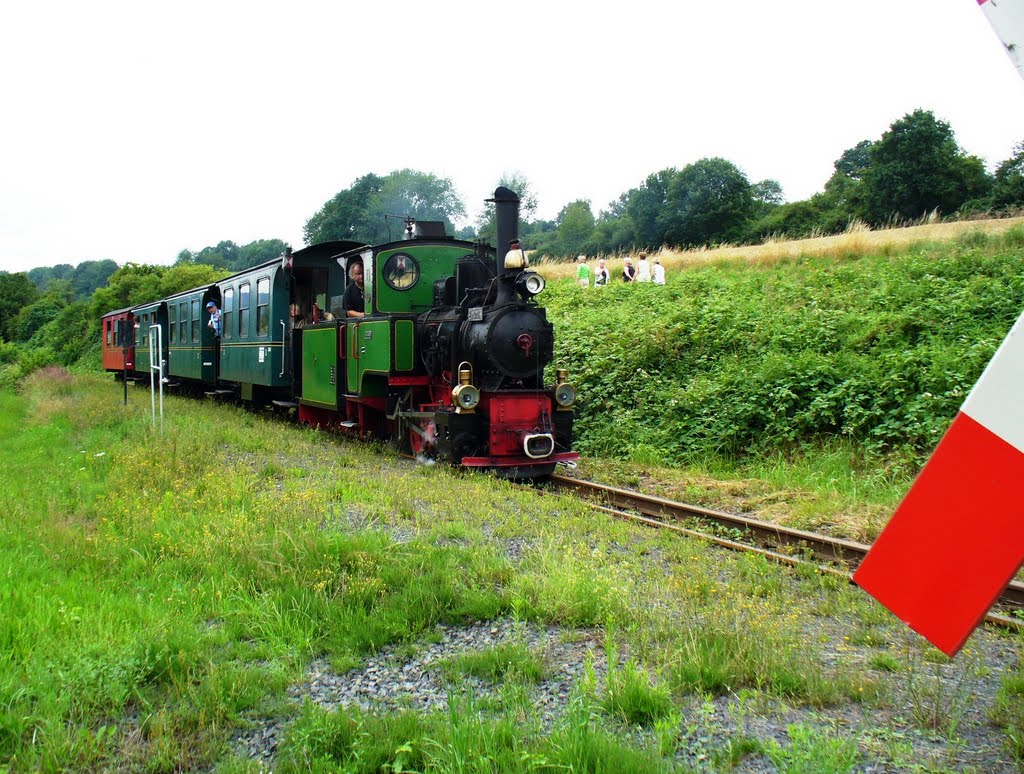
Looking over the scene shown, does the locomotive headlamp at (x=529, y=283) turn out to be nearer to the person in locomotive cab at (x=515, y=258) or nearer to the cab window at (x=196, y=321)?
the person in locomotive cab at (x=515, y=258)

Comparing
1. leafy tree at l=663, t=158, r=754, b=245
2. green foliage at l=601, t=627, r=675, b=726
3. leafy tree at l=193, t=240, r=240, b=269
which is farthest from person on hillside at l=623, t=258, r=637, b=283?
leafy tree at l=193, t=240, r=240, b=269

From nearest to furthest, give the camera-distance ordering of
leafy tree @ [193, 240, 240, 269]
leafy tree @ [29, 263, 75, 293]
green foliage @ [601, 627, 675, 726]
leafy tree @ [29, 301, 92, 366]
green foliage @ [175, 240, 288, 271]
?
green foliage @ [601, 627, 675, 726], leafy tree @ [29, 301, 92, 366], green foliage @ [175, 240, 288, 271], leafy tree @ [193, 240, 240, 269], leafy tree @ [29, 263, 75, 293]

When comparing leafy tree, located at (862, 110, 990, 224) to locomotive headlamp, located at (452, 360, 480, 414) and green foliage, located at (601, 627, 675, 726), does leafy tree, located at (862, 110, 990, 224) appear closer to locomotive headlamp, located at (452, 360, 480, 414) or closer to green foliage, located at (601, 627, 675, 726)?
locomotive headlamp, located at (452, 360, 480, 414)

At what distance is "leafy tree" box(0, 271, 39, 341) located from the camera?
2608 inches

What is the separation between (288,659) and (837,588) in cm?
354

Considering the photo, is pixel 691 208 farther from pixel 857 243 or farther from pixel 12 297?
pixel 12 297

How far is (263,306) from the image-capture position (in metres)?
14.4

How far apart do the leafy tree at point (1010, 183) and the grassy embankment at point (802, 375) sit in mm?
17296

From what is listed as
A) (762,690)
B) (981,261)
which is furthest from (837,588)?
(981,261)

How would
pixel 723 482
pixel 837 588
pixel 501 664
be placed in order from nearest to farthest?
1. pixel 501 664
2. pixel 837 588
3. pixel 723 482

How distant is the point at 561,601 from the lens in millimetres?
4410

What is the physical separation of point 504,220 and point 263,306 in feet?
23.1

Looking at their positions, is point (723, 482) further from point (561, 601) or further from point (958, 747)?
point (958, 747)

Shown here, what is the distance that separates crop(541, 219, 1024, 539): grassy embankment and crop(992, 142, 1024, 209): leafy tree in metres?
17.3
